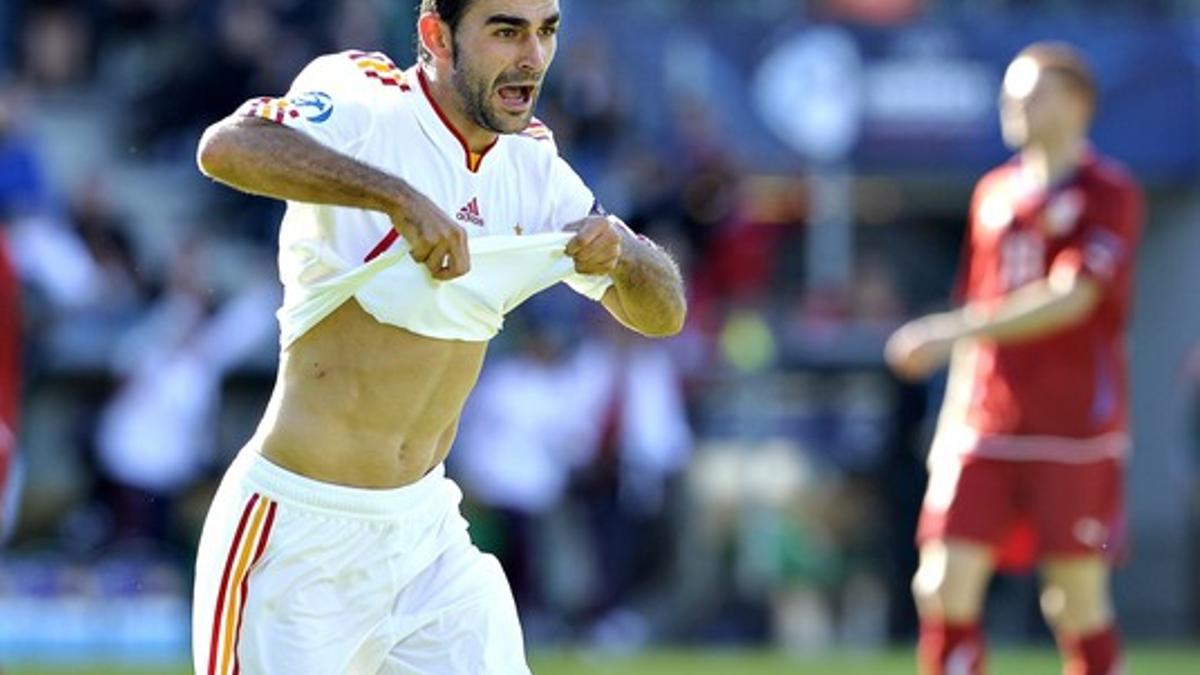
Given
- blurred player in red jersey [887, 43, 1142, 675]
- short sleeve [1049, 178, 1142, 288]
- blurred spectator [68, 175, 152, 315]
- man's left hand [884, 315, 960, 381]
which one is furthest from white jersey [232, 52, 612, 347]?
blurred spectator [68, 175, 152, 315]

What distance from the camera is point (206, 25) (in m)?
18.6

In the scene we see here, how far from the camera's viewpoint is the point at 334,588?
587 cm

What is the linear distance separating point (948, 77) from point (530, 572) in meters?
5.08

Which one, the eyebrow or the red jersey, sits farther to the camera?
the red jersey

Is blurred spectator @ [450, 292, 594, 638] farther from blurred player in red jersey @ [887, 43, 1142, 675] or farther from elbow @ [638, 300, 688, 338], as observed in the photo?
elbow @ [638, 300, 688, 338]

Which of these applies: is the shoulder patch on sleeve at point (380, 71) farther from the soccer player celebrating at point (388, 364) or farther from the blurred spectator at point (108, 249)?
the blurred spectator at point (108, 249)

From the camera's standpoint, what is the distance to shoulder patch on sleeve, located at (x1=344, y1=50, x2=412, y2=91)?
5.97 meters

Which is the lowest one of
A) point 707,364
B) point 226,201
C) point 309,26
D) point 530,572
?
point 530,572

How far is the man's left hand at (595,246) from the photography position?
585cm

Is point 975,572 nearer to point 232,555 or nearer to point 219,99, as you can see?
point 232,555

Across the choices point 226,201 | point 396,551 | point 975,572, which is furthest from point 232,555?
point 226,201

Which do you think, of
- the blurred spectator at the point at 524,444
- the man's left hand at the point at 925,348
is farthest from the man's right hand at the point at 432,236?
the blurred spectator at the point at 524,444

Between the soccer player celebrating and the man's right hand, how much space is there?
0.98ft

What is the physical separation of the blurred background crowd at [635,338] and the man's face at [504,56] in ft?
35.1
